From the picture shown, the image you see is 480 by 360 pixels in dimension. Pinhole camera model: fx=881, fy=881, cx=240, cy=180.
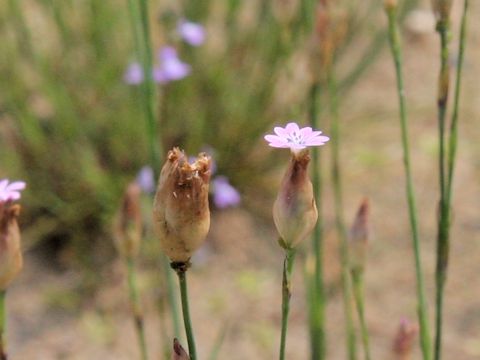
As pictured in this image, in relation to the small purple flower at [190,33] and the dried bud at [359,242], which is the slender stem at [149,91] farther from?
the small purple flower at [190,33]

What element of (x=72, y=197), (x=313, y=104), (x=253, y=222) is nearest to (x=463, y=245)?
(x=253, y=222)

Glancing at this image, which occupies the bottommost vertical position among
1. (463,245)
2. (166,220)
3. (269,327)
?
(166,220)

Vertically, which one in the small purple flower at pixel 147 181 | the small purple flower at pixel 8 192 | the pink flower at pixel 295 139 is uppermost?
the small purple flower at pixel 147 181

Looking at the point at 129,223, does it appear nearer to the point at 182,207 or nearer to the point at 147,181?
the point at 182,207

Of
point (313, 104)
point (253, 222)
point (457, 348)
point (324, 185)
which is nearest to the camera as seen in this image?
point (313, 104)

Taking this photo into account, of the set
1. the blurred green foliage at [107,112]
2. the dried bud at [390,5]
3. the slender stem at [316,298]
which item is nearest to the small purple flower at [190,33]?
the blurred green foliage at [107,112]

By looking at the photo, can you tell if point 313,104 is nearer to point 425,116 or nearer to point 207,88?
point 207,88

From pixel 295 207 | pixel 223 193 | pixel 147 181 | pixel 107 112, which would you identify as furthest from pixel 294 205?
pixel 107 112
